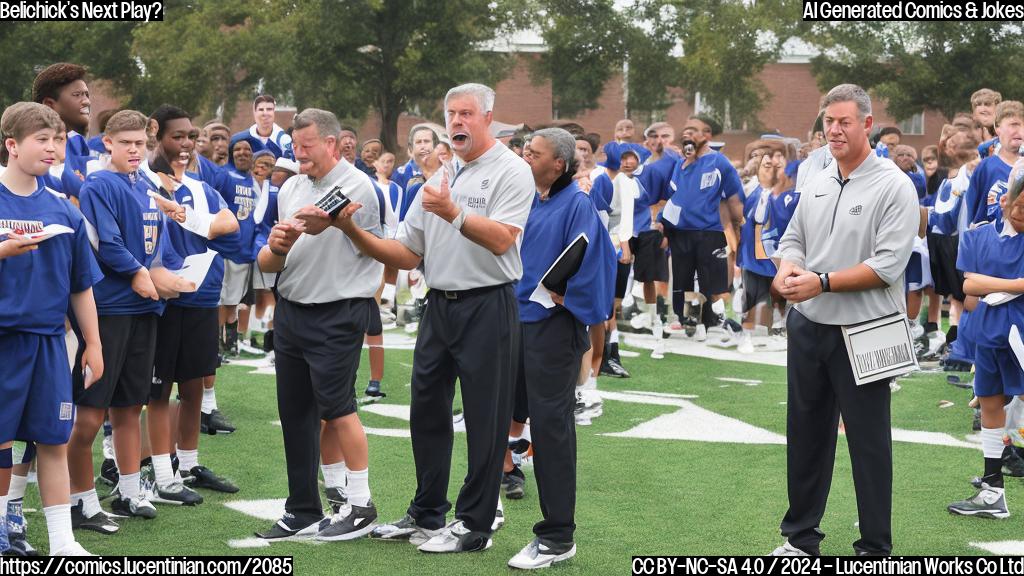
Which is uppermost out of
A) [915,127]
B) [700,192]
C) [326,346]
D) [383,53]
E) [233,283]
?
[383,53]

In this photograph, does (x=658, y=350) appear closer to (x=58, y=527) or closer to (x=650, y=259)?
(x=650, y=259)

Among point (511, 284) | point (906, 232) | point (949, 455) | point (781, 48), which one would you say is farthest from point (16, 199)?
point (781, 48)

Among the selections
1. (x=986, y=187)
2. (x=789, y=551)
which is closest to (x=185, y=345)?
(x=789, y=551)

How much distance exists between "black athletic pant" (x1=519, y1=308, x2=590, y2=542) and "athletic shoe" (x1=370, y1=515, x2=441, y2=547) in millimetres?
610

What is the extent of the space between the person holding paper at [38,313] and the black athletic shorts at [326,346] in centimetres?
107

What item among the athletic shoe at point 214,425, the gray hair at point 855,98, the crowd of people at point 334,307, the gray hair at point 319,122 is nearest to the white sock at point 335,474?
the crowd of people at point 334,307

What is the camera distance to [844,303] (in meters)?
5.21

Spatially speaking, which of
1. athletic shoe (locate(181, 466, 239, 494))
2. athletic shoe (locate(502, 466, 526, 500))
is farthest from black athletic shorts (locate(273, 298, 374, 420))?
athletic shoe (locate(502, 466, 526, 500))

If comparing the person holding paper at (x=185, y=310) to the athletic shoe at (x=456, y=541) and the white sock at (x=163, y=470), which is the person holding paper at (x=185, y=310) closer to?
the white sock at (x=163, y=470)

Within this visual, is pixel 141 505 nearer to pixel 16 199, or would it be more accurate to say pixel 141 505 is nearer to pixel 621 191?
pixel 16 199

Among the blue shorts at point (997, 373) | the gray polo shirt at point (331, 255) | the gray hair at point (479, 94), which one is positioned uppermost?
the gray hair at point (479, 94)

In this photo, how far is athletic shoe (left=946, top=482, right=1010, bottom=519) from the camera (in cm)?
643

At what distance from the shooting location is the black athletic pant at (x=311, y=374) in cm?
581

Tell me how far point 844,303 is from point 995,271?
216cm
